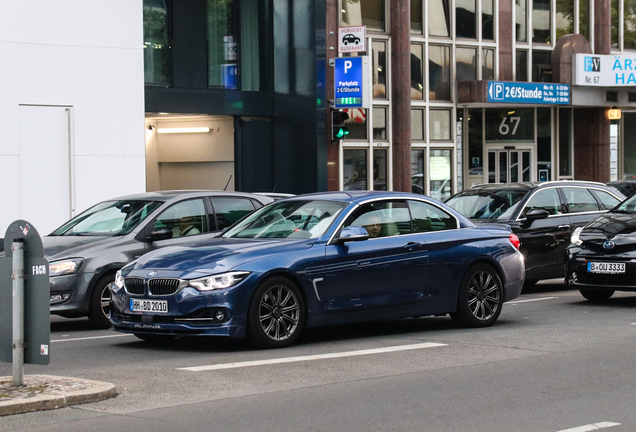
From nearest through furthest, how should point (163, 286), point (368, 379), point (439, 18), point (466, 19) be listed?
point (368, 379), point (163, 286), point (439, 18), point (466, 19)

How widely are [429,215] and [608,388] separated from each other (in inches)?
148

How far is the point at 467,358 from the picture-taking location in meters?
9.12

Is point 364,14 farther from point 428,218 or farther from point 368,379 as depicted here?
point 368,379

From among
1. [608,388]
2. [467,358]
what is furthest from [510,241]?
[608,388]

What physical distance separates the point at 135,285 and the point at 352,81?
17.9 meters

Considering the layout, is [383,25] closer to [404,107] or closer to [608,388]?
[404,107]

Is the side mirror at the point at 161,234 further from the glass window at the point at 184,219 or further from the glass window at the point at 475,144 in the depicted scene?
the glass window at the point at 475,144

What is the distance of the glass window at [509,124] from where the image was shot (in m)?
32.9

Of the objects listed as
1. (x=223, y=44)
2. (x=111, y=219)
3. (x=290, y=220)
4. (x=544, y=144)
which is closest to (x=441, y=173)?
(x=544, y=144)

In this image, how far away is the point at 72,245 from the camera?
11977 mm

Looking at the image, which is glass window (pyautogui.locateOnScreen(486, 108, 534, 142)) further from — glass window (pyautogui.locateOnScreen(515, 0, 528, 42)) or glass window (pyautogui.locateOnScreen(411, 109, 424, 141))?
glass window (pyautogui.locateOnScreen(411, 109, 424, 141))

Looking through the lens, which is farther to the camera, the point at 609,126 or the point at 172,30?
the point at 609,126

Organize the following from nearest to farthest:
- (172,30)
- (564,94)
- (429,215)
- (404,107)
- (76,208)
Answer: (429,215) → (76,208) → (172,30) → (404,107) → (564,94)

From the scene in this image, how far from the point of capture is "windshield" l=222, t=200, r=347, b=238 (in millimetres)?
10219
